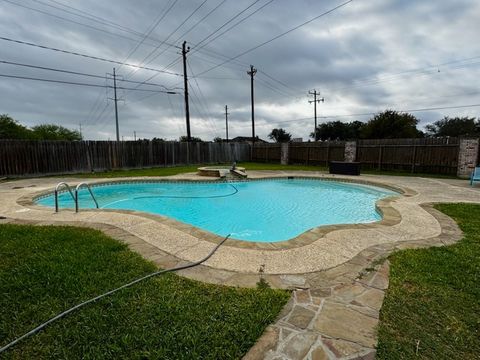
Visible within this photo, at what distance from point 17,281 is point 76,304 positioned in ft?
2.49

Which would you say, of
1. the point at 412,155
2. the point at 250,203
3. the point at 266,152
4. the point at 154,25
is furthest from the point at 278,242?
the point at 266,152

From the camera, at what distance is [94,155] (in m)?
13.2

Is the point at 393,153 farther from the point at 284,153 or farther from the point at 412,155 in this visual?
the point at 284,153

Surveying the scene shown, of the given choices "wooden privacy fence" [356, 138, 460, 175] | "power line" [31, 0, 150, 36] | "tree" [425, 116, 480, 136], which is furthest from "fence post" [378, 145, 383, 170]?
"tree" [425, 116, 480, 136]

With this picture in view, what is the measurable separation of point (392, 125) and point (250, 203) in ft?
79.9

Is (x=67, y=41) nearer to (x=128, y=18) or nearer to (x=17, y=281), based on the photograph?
(x=128, y=18)

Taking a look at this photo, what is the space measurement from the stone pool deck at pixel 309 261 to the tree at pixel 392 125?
24196 millimetres

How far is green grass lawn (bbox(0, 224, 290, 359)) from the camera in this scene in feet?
4.88

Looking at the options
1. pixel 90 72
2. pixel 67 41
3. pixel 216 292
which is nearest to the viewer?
pixel 216 292

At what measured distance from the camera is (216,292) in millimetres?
2082

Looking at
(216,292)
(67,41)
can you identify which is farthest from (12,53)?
(216,292)

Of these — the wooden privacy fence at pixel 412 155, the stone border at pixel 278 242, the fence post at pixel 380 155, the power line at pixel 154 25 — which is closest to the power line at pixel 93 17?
the power line at pixel 154 25

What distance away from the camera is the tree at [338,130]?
140 feet

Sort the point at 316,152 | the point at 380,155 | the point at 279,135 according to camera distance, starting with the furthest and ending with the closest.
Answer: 1. the point at 279,135
2. the point at 316,152
3. the point at 380,155
